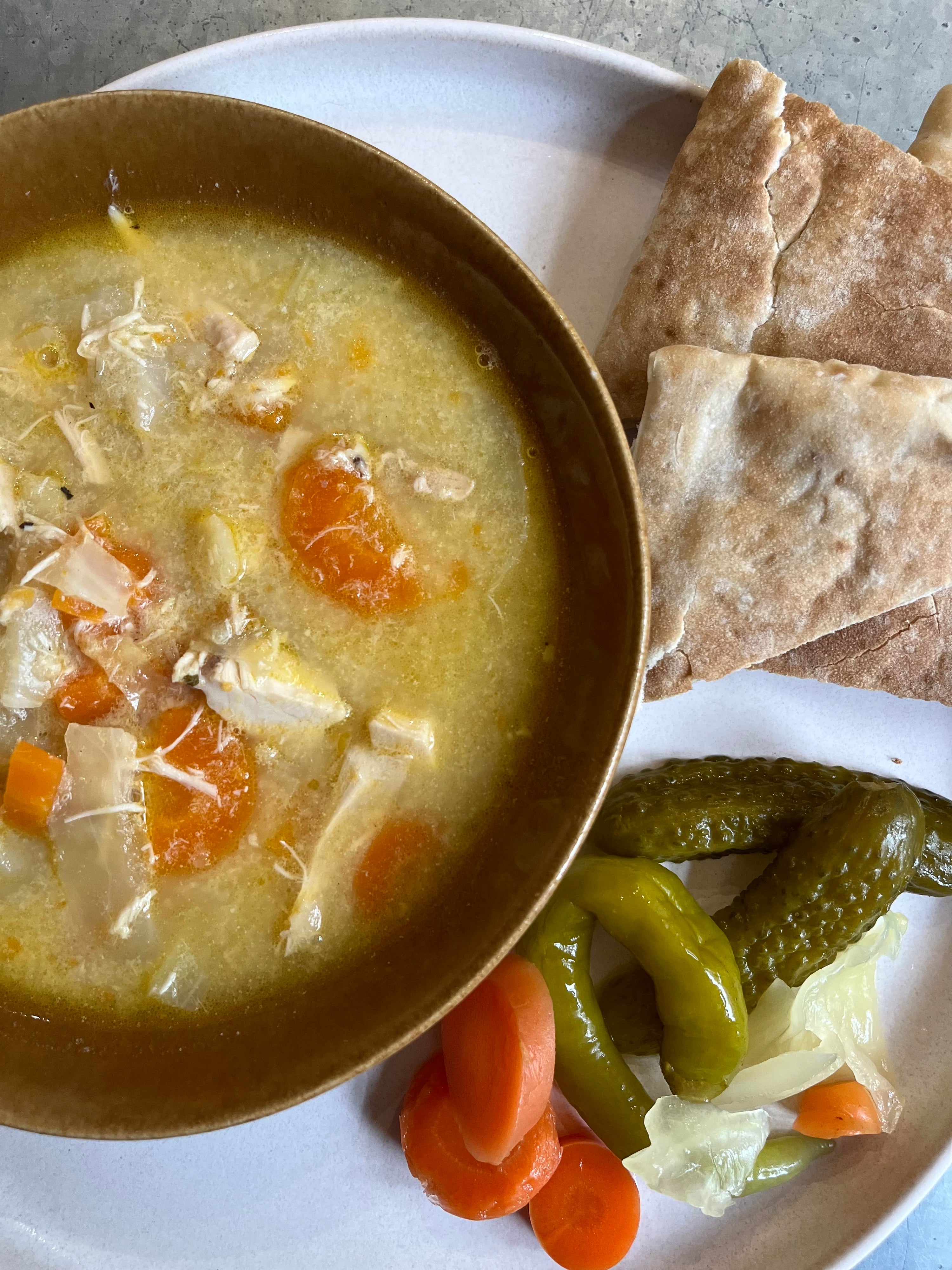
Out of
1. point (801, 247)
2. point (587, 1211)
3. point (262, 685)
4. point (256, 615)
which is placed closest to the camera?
point (262, 685)

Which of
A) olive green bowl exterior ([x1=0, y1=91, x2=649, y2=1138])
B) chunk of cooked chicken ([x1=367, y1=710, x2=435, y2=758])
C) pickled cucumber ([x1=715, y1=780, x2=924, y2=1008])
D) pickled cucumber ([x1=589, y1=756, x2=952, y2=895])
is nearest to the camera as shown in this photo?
olive green bowl exterior ([x1=0, y1=91, x2=649, y2=1138])

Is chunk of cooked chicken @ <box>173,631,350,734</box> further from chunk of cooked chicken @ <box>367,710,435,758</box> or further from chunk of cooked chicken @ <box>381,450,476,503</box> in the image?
chunk of cooked chicken @ <box>381,450,476,503</box>

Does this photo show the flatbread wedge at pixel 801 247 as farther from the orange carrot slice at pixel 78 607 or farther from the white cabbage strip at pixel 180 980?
the white cabbage strip at pixel 180 980

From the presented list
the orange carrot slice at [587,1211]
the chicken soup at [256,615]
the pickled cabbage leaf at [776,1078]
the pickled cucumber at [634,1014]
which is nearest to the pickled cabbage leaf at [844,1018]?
the pickled cabbage leaf at [776,1078]

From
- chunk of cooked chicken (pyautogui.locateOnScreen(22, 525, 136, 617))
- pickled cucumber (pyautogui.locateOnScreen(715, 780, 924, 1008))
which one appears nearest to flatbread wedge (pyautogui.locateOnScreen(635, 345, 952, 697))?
pickled cucumber (pyautogui.locateOnScreen(715, 780, 924, 1008))

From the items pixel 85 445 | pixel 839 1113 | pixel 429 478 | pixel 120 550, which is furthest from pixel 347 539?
pixel 839 1113

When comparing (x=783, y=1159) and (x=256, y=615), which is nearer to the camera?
(x=256, y=615)

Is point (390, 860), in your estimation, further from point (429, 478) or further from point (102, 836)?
point (429, 478)

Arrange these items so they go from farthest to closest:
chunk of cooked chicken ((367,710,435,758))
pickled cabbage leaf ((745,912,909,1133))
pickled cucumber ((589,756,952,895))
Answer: pickled cabbage leaf ((745,912,909,1133)), pickled cucumber ((589,756,952,895)), chunk of cooked chicken ((367,710,435,758))
